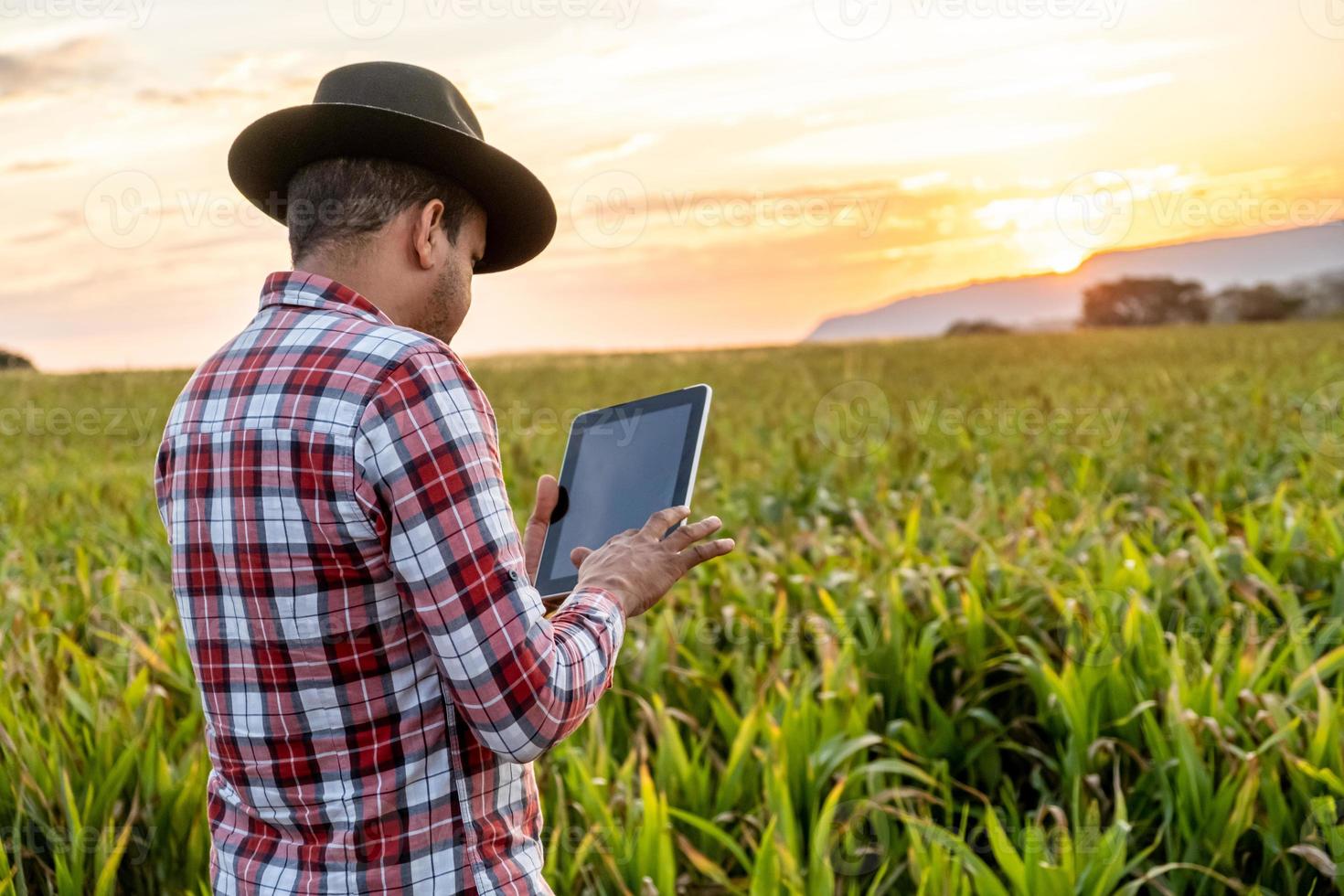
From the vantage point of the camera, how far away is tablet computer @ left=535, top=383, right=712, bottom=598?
1.94 metres

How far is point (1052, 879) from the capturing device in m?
2.69

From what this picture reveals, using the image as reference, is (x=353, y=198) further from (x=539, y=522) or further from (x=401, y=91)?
(x=539, y=522)

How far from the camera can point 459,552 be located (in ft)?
4.81

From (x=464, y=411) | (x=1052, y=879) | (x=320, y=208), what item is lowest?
(x=1052, y=879)

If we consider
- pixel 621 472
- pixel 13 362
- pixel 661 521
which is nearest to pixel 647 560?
pixel 661 521

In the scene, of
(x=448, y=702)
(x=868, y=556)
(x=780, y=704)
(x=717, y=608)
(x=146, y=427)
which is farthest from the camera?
(x=146, y=427)

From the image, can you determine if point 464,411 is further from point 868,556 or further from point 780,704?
point 868,556

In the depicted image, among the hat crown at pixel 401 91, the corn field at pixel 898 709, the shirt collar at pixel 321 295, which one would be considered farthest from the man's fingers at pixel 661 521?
the corn field at pixel 898 709

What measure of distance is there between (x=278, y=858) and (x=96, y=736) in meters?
2.27

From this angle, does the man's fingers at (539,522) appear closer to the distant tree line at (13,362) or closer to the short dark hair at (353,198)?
the short dark hair at (353,198)

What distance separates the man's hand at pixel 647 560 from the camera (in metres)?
1.72

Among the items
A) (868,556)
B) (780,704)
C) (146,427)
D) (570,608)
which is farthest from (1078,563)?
(146,427)

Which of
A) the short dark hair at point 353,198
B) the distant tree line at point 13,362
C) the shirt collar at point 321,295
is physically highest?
the distant tree line at point 13,362

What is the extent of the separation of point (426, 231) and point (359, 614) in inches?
22.9
